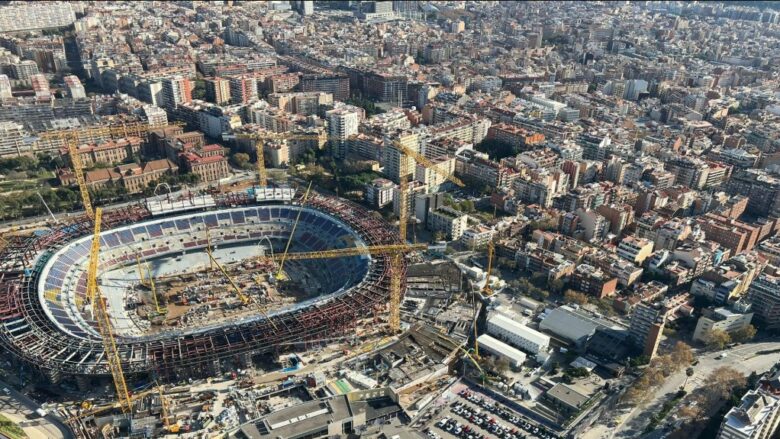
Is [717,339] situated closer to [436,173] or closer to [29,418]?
[436,173]

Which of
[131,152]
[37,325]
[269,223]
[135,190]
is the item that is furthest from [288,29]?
[37,325]

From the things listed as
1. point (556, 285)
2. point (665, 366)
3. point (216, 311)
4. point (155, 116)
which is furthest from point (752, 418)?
point (155, 116)

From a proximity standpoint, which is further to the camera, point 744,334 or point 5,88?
point 5,88

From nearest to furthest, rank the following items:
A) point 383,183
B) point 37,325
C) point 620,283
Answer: point 37,325 → point 620,283 → point 383,183

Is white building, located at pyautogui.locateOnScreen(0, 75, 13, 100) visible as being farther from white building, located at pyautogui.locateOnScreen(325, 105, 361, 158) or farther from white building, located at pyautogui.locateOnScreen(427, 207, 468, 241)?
white building, located at pyautogui.locateOnScreen(427, 207, 468, 241)

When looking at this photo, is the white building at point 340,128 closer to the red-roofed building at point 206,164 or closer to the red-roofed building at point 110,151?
the red-roofed building at point 206,164

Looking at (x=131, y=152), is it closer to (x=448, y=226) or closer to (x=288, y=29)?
(x=448, y=226)
